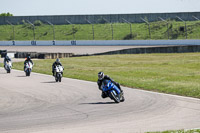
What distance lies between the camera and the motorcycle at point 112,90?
16484 mm

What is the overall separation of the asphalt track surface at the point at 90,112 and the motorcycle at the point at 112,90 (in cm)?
30

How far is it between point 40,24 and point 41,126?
85.1 metres

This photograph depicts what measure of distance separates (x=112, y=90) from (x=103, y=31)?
216 feet

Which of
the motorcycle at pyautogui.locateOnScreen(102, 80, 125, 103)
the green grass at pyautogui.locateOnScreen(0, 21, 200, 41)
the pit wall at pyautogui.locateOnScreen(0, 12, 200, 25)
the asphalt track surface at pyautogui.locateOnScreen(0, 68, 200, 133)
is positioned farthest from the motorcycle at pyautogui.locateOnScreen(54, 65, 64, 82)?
the pit wall at pyautogui.locateOnScreen(0, 12, 200, 25)

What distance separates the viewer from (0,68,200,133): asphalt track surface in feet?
38.3

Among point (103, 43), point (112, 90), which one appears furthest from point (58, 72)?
point (103, 43)

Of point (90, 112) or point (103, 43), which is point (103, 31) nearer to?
point (103, 43)

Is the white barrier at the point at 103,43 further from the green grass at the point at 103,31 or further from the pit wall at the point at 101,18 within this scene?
the pit wall at the point at 101,18

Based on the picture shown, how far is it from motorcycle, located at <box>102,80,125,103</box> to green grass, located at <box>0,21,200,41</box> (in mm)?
53967

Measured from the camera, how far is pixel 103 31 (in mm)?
82062

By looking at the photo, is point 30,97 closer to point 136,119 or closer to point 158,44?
point 136,119

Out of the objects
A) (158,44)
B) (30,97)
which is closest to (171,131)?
Answer: (30,97)

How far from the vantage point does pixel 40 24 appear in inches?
Result: 3765

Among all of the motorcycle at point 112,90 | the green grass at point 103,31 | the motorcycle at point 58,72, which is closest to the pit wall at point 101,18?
the green grass at point 103,31
